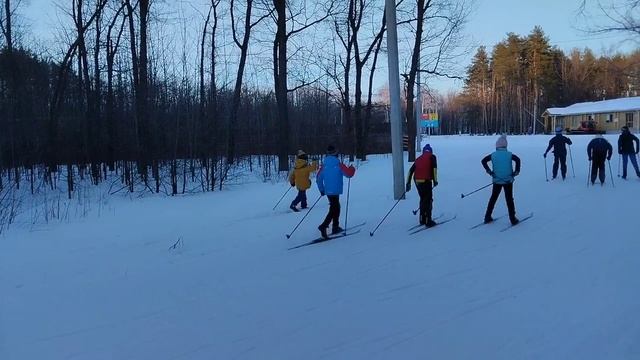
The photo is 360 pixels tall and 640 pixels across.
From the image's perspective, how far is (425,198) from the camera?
436 inches

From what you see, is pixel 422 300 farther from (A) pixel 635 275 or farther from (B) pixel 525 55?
(B) pixel 525 55

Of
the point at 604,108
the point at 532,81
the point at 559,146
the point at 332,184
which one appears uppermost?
the point at 532,81

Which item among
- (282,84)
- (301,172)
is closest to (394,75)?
(301,172)

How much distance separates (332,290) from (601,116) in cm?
6398

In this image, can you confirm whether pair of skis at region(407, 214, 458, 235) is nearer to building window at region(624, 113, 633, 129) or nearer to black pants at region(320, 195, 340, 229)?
black pants at region(320, 195, 340, 229)

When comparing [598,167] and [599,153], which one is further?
[598,167]

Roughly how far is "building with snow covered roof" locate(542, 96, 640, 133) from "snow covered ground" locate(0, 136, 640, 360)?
49641 millimetres

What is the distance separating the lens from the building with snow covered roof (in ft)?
186

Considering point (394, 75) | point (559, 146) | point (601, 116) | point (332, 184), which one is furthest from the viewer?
point (601, 116)

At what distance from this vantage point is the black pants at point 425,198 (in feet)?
35.9

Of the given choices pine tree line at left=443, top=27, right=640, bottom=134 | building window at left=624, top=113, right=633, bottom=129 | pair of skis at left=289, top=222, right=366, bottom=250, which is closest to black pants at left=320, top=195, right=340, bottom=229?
pair of skis at left=289, top=222, right=366, bottom=250

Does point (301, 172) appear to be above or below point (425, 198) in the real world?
above

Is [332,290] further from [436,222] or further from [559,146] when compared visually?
[559,146]

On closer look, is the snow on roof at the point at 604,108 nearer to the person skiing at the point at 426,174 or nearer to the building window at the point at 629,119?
the building window at the point at 629,119
